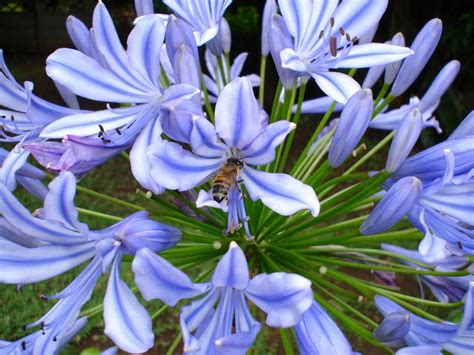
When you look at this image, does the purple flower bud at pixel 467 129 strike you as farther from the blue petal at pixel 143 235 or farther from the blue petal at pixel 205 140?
the blue petal at pixel 143 235

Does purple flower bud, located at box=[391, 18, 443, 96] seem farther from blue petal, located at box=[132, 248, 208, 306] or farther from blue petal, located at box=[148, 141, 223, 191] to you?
blue petal, located at box=[132, 248, 208, 306]

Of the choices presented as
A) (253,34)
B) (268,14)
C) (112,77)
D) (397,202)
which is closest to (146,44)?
(112,77)

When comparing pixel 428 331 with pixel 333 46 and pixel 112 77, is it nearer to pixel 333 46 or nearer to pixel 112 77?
pixel 333 46

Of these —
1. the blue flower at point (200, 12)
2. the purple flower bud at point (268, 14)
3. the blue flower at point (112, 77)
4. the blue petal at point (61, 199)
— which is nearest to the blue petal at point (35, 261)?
the blue petal at point (61, 199)

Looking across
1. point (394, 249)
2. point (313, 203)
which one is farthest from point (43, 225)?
point (394, 249)

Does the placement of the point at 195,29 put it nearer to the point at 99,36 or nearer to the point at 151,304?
the point at 99,36

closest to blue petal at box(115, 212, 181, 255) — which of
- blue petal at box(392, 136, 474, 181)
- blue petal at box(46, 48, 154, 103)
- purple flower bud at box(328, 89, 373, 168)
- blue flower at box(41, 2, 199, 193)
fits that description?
blue flower at box(41, 2, 199, 193)
